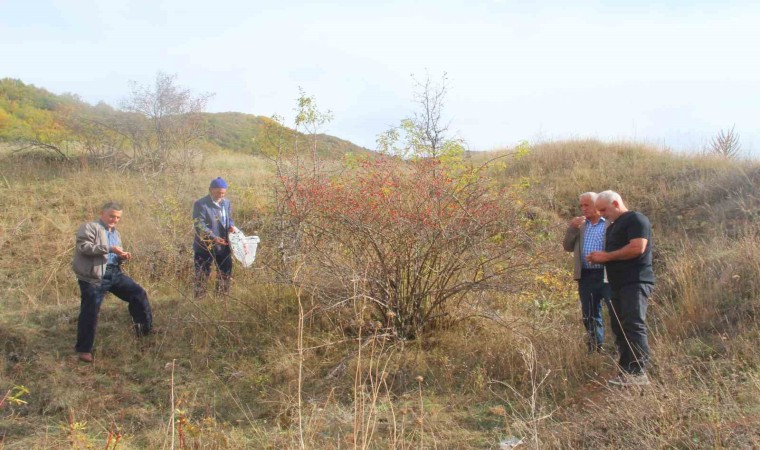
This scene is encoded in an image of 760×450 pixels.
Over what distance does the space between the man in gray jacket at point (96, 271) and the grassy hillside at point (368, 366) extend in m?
0.40

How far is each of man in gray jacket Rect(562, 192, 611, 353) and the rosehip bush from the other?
1.46 ft

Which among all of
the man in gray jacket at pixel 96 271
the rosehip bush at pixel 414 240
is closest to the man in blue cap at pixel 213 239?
the man in gray jacket at pixel 96 271

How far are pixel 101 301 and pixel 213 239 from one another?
1.35 meters

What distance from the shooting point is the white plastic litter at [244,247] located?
638 cm

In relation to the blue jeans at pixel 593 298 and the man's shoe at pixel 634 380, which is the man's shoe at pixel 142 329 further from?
the man's shoe at pixel 634 380

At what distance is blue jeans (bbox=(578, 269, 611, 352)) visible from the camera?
4.84 meters

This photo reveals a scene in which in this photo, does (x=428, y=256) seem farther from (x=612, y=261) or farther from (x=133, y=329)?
(x=133, y=329)

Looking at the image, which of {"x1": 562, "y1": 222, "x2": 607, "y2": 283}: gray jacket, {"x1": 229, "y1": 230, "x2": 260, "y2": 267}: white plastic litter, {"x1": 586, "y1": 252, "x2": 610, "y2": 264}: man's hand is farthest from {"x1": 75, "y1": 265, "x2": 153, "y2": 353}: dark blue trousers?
{"x1": 586, "y1": 252, "x2": 610, "y2": 264}: man's hand

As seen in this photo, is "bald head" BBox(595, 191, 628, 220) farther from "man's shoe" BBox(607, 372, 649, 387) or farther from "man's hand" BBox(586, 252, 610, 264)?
"man's shoe" BBox(607, 372, 649, 387)

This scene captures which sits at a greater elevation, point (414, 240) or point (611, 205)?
point (611, 205)

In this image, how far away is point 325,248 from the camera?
17.1ft

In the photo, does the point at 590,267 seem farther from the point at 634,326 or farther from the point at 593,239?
the point at 634,326

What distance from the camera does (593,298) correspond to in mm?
4918

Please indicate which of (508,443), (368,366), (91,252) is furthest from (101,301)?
(508,443)
